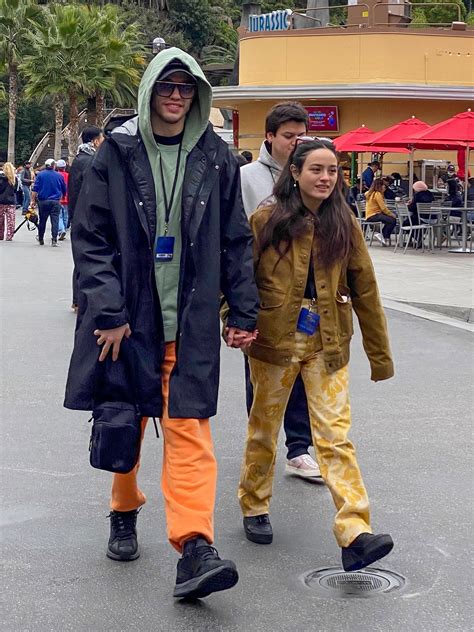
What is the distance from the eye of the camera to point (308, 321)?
4.96 meters

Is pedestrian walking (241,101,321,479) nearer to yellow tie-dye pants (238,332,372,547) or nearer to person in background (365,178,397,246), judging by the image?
yellow tie-dye pants (238,332,372,547)

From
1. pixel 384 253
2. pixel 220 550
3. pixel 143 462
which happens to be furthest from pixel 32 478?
pixel 384 253

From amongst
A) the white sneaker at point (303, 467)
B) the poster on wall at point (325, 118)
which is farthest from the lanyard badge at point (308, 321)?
the poster on wall at point (325, 118)

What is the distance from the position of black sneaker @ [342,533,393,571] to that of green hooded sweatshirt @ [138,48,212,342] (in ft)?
3.50

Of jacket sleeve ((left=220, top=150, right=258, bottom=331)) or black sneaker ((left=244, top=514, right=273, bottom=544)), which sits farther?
black sneaker ((left=244, top=514, right=273, bottom=544))

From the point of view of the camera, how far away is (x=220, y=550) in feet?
16.6

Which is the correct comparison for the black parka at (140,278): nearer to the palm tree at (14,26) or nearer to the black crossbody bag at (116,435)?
the black crossbody bag at (116,435)

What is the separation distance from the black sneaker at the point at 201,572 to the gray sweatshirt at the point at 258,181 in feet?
6.75

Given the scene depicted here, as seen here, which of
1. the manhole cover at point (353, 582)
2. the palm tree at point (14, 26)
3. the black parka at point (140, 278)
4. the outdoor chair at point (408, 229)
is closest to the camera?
the black parka at point (140, 278)

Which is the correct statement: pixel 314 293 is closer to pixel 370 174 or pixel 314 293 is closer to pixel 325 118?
pixel 370 174

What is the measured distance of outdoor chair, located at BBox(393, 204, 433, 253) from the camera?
21688 mm

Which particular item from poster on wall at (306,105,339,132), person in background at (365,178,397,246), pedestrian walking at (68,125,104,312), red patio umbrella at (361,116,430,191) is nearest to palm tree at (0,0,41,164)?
poster on wall at (306,105,339,132)

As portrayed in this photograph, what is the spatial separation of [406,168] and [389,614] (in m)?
29.3

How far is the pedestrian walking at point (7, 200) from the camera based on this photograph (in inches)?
956
